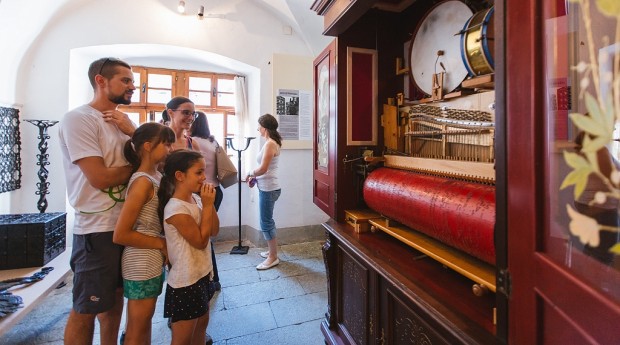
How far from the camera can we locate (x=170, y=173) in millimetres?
1388

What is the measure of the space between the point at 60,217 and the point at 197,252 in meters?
2.05

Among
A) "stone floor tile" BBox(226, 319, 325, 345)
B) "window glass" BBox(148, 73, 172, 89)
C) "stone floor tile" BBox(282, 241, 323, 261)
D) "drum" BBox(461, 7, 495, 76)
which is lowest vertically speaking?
"stone floor tile" BBox(226, 319, 325, 345)

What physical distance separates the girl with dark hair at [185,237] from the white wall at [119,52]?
9.09 feet

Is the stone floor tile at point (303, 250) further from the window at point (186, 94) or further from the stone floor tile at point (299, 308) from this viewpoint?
the window at point (186, 94)

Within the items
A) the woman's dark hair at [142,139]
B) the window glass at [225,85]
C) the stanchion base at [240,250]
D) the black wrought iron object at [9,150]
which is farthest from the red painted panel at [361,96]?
the black wrought iron object at [9,150]

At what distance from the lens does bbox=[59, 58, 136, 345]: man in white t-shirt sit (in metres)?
1.30

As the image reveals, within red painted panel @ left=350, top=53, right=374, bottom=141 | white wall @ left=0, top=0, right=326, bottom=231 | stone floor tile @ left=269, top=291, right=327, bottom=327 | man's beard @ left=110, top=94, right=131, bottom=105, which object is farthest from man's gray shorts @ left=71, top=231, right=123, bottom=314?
white wall @ left=0, top=0, right=326, bottom=231

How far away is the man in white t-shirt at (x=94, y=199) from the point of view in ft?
4.27

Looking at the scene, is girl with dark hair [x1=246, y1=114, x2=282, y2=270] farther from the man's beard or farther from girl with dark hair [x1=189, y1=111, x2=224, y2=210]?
the man's beard

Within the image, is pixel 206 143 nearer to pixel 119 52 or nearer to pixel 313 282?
pixel 313 282

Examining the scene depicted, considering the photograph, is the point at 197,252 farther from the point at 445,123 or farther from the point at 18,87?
the point at 18,87

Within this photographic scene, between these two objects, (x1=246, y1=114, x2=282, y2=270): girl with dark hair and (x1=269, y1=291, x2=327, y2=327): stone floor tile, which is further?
(x1=246, y1=114, x2=282, y2=270): girl with dark hair

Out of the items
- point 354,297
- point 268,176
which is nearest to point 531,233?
point 354,297

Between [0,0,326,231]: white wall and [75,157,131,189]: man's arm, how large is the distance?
274 centimetres
